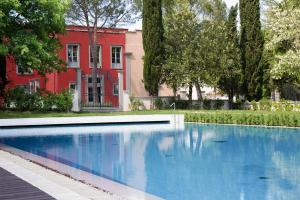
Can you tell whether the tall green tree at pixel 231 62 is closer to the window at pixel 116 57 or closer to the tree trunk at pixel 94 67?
the window at pixel 116 57

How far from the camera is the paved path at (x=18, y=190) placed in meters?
6.52

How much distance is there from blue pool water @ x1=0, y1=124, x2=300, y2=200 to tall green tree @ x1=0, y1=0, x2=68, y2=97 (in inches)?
274

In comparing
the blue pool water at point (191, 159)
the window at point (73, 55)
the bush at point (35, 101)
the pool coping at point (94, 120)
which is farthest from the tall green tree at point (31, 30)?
the window at point (73, 55)

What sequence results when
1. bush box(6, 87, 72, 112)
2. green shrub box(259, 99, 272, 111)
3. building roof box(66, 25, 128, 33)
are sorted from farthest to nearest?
1. building roof box(66, 25, 128, 33)
2. green shrub box(259, 99, 272, 111)
3. bush box(6, 87, 72, 112)

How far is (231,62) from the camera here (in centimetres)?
3588

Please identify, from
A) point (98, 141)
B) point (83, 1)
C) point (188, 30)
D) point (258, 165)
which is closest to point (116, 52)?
point (83, 1)

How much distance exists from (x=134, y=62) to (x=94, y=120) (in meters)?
16.1

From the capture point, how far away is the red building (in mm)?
40750

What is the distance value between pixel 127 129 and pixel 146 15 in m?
14.3

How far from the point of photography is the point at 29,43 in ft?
86.8

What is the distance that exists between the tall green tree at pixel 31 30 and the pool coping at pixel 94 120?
3228 mm

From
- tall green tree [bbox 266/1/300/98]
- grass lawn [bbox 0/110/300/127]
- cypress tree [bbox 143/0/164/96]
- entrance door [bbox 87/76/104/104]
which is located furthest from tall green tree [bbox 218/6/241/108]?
entrance door [bbox 87/76/104/104]

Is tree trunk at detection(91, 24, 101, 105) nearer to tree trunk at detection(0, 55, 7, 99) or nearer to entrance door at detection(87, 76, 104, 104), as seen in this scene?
entrance door at detection(87, 76, 104, 104)

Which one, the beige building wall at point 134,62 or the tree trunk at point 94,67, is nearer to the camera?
the tree trunk at point 94,67
